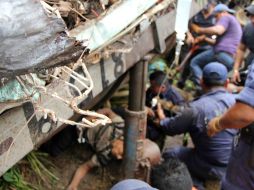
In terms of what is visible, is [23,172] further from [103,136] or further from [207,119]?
[207,119]

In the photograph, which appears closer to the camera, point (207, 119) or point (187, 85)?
point (207, 119)

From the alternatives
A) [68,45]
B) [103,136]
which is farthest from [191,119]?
[68,45]

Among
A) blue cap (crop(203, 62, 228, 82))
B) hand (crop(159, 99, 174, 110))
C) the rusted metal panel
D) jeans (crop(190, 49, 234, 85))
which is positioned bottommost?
jeans (crop(190, 49, 234, 85))

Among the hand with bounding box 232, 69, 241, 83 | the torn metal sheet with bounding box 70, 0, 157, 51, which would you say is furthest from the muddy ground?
the torn metal sheet with bounding box 70, 0, 157, 51

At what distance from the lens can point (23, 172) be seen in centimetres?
420

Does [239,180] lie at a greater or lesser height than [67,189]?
greater

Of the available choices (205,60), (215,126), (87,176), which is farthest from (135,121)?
(205,60)

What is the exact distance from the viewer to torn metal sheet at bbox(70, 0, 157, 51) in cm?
196

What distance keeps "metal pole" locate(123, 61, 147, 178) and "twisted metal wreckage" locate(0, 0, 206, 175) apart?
0.49 m

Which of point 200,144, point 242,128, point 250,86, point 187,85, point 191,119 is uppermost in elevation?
point 250,86

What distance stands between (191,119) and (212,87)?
18.4 inches

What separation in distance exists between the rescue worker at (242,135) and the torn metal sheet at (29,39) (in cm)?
175

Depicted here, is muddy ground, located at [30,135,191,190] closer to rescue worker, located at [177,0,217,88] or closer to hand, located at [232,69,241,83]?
hand, located at [232,69,241,83]

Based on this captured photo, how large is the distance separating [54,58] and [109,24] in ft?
2.29
